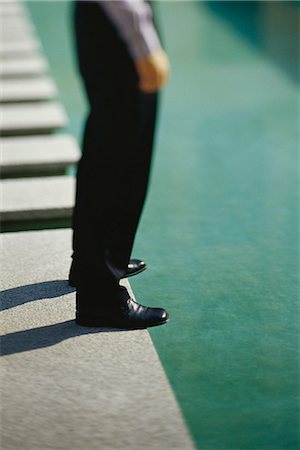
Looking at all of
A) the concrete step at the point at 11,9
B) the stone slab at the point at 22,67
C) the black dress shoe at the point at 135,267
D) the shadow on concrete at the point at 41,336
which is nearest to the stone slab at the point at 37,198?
the black dress shoe at the point at 135,267

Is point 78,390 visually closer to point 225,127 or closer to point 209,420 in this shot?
point 209,420

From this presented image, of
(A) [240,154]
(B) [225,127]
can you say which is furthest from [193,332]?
(B) [225,127]

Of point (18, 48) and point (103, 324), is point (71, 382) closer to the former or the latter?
point (103, 324)

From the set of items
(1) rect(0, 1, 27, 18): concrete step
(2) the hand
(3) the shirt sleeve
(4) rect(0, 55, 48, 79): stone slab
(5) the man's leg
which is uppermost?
(3) the shirt sleeve

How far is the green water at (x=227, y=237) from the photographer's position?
7.65ft

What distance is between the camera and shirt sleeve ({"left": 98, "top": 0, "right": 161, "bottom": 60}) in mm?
2193

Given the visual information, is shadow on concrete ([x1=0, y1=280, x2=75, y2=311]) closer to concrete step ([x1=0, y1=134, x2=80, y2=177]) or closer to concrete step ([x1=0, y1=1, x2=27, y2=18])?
concrete step ([x1=0, y1=134, x2=80, y2=177])

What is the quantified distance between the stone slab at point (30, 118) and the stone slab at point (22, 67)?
0.69 m

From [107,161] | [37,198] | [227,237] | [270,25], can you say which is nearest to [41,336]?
[107,161]

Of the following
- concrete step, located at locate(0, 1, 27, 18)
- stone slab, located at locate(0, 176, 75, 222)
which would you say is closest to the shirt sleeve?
stone slab, located at locate(0, 176, 75, 222)

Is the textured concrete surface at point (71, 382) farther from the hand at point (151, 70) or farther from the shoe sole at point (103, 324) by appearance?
the hand at point (151, 70)

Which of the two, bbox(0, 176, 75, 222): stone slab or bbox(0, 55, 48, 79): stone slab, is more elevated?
bbox(0, 176, 75, 222): stone slab

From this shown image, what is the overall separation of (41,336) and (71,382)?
270 mm

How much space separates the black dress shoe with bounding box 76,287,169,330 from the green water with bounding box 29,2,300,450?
2.6 inches
